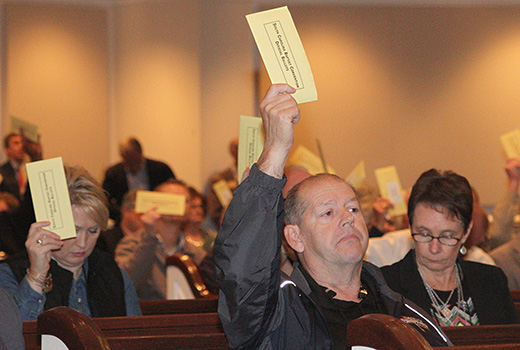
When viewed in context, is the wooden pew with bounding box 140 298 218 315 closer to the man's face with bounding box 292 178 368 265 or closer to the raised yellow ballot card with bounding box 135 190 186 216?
the man's face with bounding box 292 178 368 265

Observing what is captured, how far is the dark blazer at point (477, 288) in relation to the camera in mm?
2846

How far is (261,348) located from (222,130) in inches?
245

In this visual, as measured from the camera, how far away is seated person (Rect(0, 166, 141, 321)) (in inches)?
108

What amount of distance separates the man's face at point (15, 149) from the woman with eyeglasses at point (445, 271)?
17.1 ft

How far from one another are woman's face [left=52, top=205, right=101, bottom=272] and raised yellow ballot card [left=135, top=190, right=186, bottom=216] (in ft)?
5.50

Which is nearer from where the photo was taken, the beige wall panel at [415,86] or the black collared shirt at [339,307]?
the black collared shirt at [339,307]

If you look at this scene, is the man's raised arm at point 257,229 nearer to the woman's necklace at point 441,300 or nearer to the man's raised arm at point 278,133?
the man's raised arm at point 278,133

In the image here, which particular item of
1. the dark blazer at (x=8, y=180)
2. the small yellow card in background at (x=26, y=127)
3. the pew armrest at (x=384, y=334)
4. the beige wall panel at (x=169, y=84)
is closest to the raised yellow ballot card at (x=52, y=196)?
the pew armrest at (x=384, y=334)

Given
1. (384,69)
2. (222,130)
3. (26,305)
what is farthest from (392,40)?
(26,305)

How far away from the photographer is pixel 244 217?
6.16ft

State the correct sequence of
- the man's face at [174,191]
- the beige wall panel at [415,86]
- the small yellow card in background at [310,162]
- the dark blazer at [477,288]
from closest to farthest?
the dark blazer at [477,288] → the small yellow card in background at [310,162] → the man's face at [174,191] → the beige wall panel at [415,86]

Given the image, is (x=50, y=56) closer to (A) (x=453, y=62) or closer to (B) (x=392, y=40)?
(B) (x=392, y=40)

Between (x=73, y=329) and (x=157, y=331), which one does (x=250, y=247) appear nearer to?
(x=73, y=329)

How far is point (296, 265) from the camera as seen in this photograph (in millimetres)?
2293
